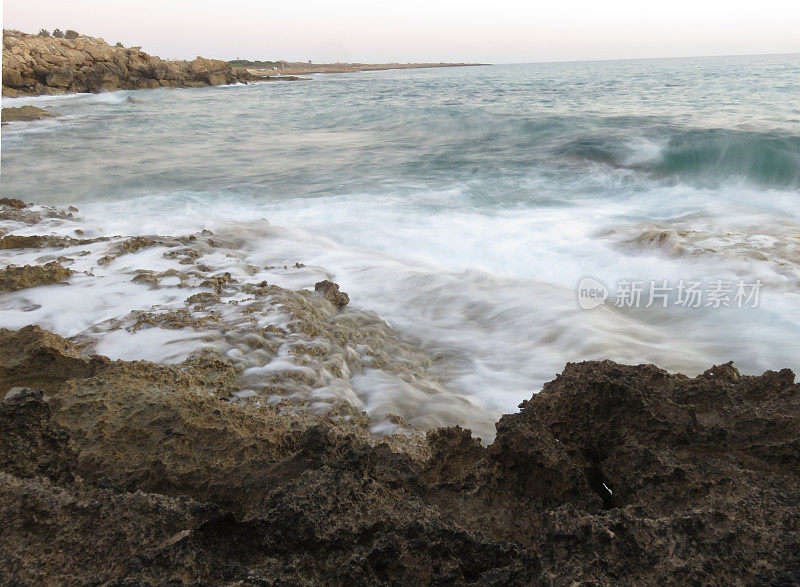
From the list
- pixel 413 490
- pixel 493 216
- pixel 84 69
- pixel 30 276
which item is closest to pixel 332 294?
pixel 30 276

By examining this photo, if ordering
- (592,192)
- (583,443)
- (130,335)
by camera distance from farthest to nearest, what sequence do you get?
(592,192) → (130,335) → (583,443)

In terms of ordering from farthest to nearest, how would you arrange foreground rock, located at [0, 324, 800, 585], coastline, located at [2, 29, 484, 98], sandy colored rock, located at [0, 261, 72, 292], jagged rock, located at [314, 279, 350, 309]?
coastline, located at [2, 29, 484, 98]
jagged rock, located at [314, 279, 350, 309]
sandy colored rock, located at [0, 261, 72, 292]
foreground rock, located at [0, 324, 800, 585]

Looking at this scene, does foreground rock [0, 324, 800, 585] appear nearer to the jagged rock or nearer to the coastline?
the jagged rock

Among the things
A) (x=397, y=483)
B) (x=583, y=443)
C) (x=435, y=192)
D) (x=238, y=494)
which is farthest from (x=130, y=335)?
(x=435, y=192)

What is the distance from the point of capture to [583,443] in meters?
1.64

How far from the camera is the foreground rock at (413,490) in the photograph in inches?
41.8

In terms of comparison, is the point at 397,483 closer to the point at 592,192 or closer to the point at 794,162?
the point at 592,192

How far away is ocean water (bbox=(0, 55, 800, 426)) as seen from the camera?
346cm

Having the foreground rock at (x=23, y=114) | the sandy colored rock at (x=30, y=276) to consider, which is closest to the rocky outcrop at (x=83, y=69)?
the foreground rock at (x=23, y=114)

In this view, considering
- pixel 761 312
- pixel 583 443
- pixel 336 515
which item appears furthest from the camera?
pixel 761 312

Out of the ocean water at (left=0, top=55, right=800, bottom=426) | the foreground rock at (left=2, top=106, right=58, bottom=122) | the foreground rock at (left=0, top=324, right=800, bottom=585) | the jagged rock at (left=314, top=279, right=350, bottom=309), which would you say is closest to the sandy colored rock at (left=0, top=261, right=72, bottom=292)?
the ocean water at (left=0, top=55, right=800, bottom=426)

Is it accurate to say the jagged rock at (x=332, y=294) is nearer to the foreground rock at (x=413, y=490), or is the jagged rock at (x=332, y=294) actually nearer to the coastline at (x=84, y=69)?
the foreground rock at (x=413, y=490)

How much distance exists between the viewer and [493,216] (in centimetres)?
686

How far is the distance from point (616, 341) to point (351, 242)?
3209 millimetres
